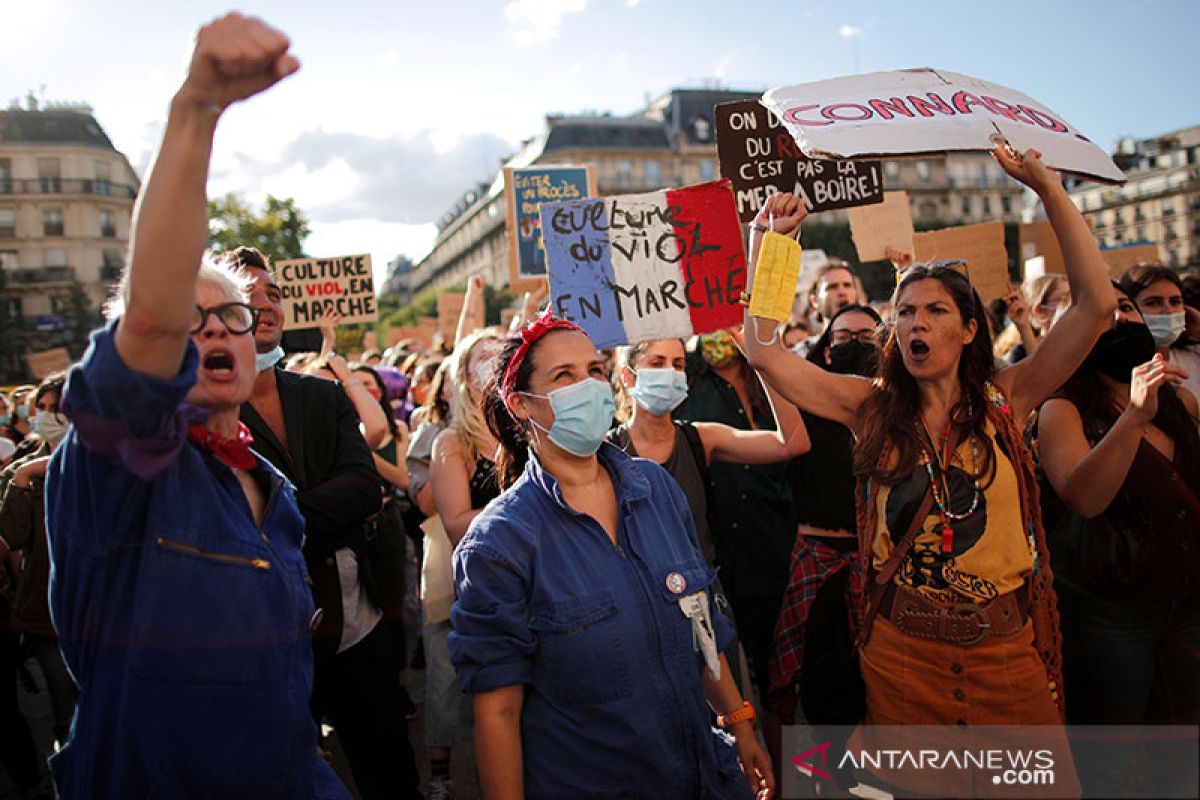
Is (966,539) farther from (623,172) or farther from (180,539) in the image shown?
(623,172)

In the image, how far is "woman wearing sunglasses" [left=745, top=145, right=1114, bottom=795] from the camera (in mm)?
2445

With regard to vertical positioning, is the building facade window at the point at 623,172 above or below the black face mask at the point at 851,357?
above

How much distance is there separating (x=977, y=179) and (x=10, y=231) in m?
80.8

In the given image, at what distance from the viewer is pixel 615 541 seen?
2230 mm

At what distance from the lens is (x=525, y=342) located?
2449mm

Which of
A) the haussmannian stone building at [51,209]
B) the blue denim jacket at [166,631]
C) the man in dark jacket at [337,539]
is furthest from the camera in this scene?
the haussmannian stone building at [51,209]

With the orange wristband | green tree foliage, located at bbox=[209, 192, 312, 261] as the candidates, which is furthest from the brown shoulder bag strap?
green tree foliage, located at bbox=[209, 192, 312, 261]

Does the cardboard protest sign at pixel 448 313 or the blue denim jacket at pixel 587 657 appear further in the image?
the cardboard protest sign at pixel 448 313

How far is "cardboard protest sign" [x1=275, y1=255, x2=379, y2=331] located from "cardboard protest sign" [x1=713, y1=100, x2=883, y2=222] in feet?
11.2

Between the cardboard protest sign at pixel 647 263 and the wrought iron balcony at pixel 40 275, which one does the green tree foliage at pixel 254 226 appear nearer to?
the wrought iron balcony at pixel 40 275

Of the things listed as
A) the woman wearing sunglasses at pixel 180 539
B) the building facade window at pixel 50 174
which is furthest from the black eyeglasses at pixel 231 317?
the building facade window at pixel 50 174

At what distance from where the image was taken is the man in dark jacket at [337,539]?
2.91 m

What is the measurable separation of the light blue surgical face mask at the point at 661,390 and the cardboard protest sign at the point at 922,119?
1.23 metres

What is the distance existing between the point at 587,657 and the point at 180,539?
935mm
